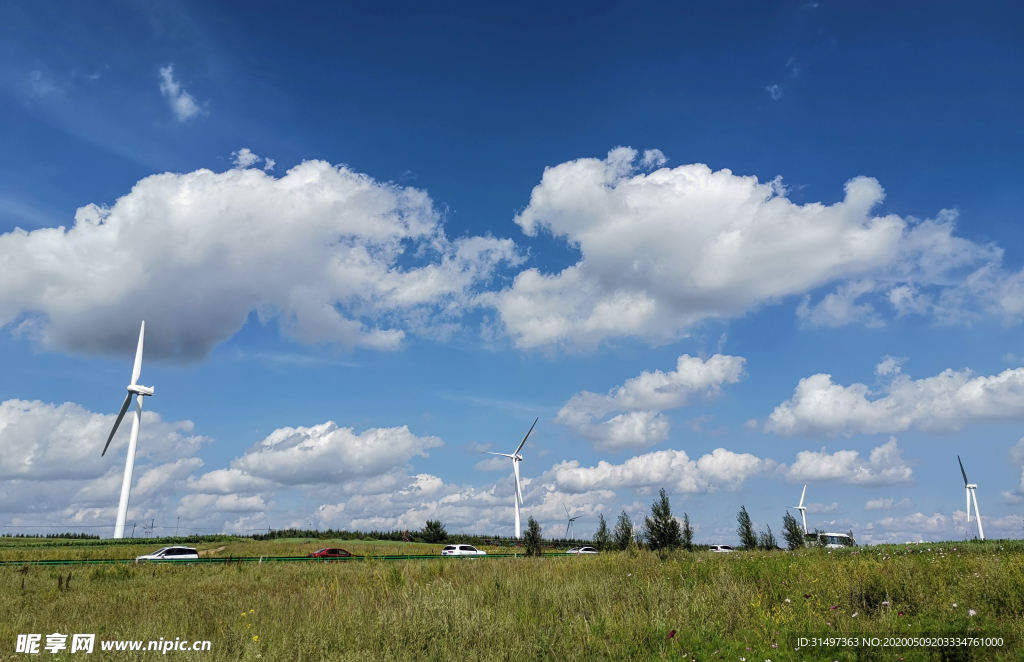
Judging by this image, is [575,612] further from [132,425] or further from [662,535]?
[132,425]

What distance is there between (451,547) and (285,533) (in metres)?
40.5

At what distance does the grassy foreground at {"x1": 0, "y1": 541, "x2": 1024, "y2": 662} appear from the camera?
10.4 meters

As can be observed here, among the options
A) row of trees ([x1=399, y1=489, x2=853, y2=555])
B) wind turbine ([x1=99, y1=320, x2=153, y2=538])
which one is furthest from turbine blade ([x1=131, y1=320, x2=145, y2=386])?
row of trees ([x1=399, y1=489, x2=853, y2=555])

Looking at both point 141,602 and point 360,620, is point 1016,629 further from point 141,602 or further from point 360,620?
point 141,602

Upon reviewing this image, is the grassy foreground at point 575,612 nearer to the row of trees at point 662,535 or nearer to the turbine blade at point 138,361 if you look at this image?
the row of trees at point 662,535

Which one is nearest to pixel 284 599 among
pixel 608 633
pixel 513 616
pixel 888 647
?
pixel 513 616

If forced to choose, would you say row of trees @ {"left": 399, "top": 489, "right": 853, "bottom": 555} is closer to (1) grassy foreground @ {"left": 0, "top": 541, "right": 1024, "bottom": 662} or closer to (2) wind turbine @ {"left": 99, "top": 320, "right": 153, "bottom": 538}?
(1) grassy foreground @ {"left": 0, "top": 541, "right": 1024, "bottom": 662}

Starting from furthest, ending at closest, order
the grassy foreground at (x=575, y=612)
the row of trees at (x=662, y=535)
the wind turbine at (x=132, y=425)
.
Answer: the wind turbine at (x=132, y=425) → the row of trees at (x=662, y=535) → the grassy foreground at (x=575, y=612)

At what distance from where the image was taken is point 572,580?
17.3m

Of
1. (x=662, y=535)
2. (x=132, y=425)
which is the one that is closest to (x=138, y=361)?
(x=132, y=425)

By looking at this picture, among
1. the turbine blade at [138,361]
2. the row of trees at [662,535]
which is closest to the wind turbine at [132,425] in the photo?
the turbine blade at [138,361]

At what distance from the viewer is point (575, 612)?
13.2 metres

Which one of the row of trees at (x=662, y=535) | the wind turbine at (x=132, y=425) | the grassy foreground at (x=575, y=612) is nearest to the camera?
the grassy foreground at (x=575, y=612)

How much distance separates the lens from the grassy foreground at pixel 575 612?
10.4 meters
